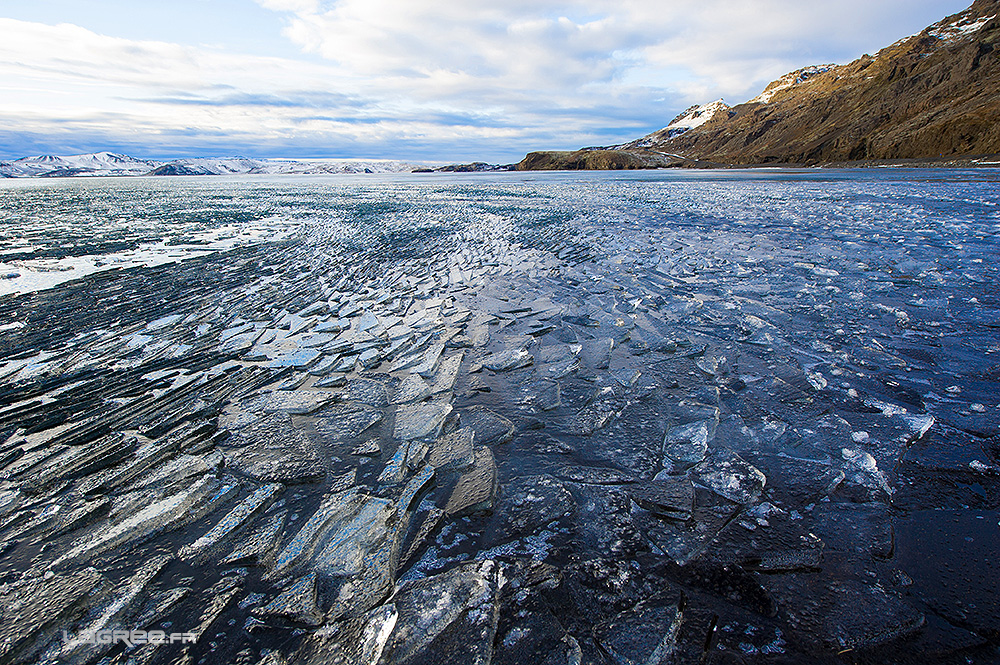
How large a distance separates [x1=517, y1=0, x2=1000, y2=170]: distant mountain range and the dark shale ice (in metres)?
76.1

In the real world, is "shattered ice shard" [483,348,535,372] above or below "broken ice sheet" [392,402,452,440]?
above

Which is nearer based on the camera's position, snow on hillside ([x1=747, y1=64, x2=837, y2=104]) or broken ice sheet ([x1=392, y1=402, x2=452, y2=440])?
broken ice sheet ([x1=392, y1=402, x2=452, y2=440])

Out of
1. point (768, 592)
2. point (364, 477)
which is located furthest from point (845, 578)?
point (364, 477)

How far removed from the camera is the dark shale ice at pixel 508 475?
1514 mm

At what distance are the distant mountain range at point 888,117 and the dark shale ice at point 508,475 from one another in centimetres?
7610

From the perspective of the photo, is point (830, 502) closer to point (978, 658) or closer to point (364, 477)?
point (978, 658)

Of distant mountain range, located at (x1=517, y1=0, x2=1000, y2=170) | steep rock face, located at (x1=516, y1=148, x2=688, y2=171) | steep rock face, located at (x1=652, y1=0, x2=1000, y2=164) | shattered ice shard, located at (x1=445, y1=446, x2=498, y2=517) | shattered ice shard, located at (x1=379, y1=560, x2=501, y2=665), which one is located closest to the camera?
shattered ice shard, located at (x1=379, y1=560, x2=501, y2=665)

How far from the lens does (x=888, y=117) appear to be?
290 ft

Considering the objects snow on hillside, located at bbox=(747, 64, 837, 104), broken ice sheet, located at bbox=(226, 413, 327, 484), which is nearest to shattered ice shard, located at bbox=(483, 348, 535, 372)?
broken ice sheet, located at bbox=(226, 413, 327, 484)

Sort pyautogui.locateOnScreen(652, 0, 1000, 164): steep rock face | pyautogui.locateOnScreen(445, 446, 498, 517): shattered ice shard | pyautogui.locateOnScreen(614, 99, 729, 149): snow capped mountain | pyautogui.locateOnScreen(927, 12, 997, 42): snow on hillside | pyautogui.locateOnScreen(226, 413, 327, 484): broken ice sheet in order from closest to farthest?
pyautogui.locateOnScreen(445, 446, 498, 517): shattered ice shard, pyautogui.locateOnScreen(226, 413, 327, 484): broken ice sheet, pyautogui.locateOnScreen(652, 0, 1000, 164): steep rock face, pyautogui.locateOnScreen(927, 12, 997, 42): snow on hillside, pyautogui.locateOnScreen(614, 99, 729, 149): snow capped mountain

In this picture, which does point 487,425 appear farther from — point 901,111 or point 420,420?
point 901,111

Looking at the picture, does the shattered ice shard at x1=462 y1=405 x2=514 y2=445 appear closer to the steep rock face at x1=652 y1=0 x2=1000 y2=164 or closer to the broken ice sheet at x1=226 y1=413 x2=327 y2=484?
the broken ice sheet at x1=226 y1=413 x2=327 y2=484

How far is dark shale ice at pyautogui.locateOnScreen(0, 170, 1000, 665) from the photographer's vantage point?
1514 mm

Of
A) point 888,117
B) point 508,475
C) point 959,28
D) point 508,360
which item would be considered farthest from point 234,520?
point 959,28
